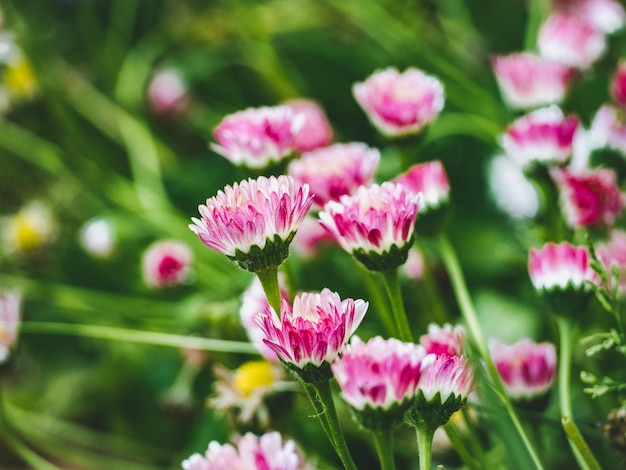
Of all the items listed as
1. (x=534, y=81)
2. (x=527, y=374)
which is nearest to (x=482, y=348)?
(x=527, y=374)

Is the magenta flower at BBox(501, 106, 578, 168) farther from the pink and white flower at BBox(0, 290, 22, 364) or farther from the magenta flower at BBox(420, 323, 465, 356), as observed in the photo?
the pink and white flower at BBox(0, 290, 22, 364)

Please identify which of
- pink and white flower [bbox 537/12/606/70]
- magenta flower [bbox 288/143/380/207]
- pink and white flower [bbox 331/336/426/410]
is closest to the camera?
pink and white flower [bbox 331/336/426/410]

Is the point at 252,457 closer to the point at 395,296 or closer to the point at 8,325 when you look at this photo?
the point at 395,296

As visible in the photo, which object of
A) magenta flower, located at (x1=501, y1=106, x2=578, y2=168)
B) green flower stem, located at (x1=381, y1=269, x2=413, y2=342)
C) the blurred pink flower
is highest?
the blurred pink flower

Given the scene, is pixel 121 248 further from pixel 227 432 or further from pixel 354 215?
pixel 354 215

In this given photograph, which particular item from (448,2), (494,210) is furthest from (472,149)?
(448,2)

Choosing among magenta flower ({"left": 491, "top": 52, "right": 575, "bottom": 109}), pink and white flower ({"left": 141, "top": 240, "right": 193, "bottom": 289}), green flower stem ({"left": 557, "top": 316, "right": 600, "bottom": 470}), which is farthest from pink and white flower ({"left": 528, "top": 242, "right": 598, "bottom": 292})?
pink and white flower ({"left": 141, "top": 240, "right": 193, "bottom": 289})
